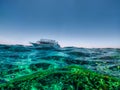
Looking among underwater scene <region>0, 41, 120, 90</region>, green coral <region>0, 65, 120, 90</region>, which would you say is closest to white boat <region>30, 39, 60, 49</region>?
underwater scene <region>0, 41, 120, 90</region>

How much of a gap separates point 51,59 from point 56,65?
0.86 meters

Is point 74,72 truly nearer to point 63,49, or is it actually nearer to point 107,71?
point 107,71

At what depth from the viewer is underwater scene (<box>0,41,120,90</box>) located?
896cm

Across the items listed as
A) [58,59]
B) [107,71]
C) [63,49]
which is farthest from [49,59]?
[107,71]

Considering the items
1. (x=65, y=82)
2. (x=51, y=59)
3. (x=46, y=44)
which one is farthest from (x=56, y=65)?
(x=65, y=82)

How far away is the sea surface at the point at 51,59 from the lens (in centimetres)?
1400

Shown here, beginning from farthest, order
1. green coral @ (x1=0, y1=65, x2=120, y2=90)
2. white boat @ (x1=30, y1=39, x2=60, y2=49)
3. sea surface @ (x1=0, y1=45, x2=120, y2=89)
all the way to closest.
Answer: white boat @ (x1=30, y1=39, x2=60, y2=49) < sea surface @ (x1=0, y1=45, x2=120, y2=89) < green coral @ (x1=0, y1=65, x2=120, y2=90)

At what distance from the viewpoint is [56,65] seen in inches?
570

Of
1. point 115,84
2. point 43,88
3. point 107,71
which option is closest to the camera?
point 43,88

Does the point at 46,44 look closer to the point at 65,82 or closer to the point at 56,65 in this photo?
the point at 56,65

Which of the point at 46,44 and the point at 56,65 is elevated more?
the point at 46,44

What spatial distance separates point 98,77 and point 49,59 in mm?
6448

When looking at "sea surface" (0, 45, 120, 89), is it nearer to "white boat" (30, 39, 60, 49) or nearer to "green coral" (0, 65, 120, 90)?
"white boat" (30, 39, 60, 49)

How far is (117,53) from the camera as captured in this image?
16.6 m
